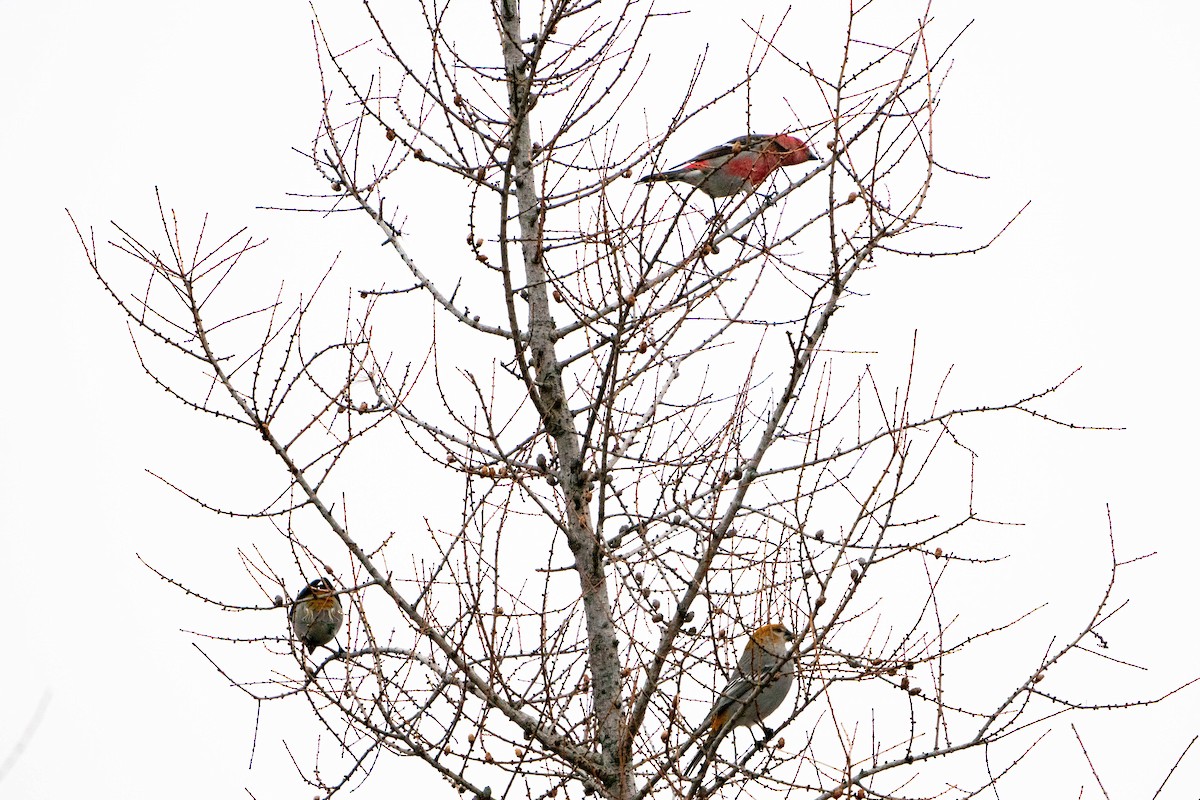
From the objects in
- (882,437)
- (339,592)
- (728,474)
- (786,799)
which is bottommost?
(786,799)

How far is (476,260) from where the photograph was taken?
6008mm

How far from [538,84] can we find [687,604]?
2.71 m

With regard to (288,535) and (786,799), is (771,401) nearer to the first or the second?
(786,799)

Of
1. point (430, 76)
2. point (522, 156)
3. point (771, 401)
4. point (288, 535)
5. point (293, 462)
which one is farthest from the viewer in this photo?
point (522, 156)

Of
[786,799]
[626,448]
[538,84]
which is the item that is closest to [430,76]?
[538,84]

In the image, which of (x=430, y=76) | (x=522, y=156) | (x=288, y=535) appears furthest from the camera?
(x=522, y=156)

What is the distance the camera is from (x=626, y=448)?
659cm

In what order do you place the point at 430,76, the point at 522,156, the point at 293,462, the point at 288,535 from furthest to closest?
1. the point at 522,156
2. the point at 430,76
3. the point at 293,462
4. the point at 288,535

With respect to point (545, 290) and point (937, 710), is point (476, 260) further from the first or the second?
point (937, 710)

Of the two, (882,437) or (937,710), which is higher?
(882,437)

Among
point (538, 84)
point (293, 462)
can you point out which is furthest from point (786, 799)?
point (538, 84)

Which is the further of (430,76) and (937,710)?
(430,76)

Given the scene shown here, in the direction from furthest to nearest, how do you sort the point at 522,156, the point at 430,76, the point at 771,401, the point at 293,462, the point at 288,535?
the point at 522,156 < the point at 430,76 < the point at 771,401 < the point at 293,462 < the point at 288,535

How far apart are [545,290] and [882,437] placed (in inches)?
Answer: 75.5
